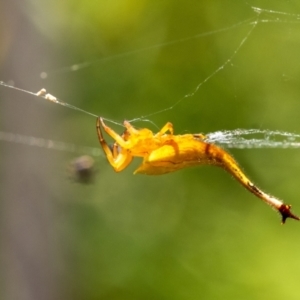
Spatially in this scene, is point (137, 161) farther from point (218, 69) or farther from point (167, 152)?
point (167, 152)

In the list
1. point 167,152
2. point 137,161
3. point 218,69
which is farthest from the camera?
point 137,161

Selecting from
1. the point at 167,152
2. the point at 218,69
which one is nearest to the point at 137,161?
the point at 218,69

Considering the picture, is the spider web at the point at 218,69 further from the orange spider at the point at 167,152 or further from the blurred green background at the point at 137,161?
the orange spider at the point at 167,152

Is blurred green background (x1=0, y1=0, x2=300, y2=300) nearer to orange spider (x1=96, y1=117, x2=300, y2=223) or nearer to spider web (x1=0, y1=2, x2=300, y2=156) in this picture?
spider web (x1=0, y1=2, x2=300, y2=156)

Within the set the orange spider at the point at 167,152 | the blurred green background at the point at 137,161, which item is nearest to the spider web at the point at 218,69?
the blurred green background at the point at 137,161

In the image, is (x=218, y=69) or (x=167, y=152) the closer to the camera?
(x=167, y=152)

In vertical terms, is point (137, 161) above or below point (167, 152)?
above

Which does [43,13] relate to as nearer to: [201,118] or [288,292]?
[201,118]
